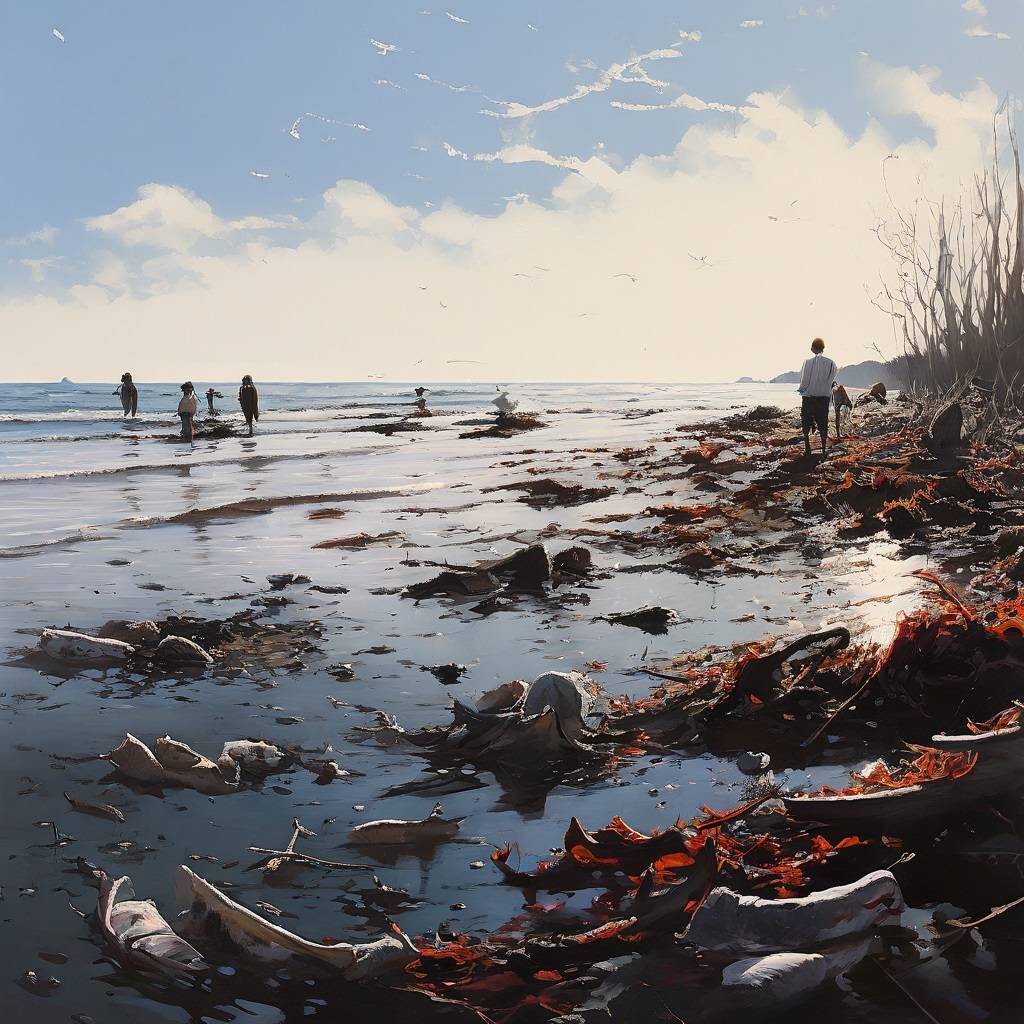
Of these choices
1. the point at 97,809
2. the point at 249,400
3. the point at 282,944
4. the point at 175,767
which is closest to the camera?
the point at 282,944

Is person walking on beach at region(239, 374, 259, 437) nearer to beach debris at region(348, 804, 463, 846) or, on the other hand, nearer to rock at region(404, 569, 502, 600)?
rock at region(404, 569, 502, 600)

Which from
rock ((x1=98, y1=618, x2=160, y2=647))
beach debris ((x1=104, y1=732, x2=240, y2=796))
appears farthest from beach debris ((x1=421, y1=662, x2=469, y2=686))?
rock ((x1=98, y1=618, x2=160, y2=647))

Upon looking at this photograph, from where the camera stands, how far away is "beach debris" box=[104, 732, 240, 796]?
322cm

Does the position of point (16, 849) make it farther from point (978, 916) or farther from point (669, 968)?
point (978, 916)

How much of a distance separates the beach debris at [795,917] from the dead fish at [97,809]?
1.89 m

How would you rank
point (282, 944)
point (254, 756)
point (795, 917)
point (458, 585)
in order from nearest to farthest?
point (795, 917), point (282, 944), point (254, 756), point (458, 585)

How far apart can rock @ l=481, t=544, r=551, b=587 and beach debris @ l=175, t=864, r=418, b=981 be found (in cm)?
442

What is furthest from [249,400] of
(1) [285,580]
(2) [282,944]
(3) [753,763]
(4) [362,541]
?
(2) [282,944]

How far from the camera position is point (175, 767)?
3.28m

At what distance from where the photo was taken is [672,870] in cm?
237

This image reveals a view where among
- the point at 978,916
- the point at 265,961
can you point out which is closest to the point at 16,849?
the point at 265,961

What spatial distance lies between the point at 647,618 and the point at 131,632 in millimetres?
3076

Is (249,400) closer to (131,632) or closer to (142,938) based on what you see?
(131,632)

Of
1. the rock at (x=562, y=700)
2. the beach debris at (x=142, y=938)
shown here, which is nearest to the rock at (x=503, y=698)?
the rock at (x=562, y=700)
